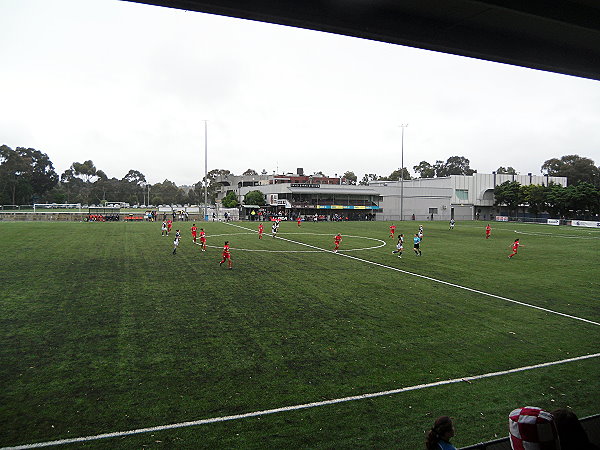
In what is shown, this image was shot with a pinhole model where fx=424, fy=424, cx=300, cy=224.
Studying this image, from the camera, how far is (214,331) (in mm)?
11891

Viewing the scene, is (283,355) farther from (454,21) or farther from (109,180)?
(109,180)

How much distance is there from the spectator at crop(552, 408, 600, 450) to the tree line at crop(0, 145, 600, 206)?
69.8 m

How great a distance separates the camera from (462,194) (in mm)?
95125

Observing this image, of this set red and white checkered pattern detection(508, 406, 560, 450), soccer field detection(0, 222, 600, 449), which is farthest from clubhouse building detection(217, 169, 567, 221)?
red and white checkered pattern detection(508, 406, 560, 450)

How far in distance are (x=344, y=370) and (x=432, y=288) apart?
10.1 m

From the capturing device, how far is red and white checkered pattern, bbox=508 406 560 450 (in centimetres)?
274

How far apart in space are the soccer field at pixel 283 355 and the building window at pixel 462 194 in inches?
3045

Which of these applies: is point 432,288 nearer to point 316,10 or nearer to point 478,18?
point 478,18

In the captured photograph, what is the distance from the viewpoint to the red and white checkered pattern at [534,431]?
2744mm

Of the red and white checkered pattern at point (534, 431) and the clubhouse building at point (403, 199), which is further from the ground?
the clubhouse building at point (403, 199)

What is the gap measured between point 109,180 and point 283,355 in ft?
484

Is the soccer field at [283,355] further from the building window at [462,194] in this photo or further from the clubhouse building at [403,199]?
the building window at [462,194]

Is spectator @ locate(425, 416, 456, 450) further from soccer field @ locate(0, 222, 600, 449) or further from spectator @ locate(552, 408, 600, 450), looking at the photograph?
soccer field @ locate(0, 222, 600, 449)

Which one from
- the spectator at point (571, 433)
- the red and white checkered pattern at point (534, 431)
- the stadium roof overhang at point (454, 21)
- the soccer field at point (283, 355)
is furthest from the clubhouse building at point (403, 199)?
the red and white checkered pattern at point (534, 431)
